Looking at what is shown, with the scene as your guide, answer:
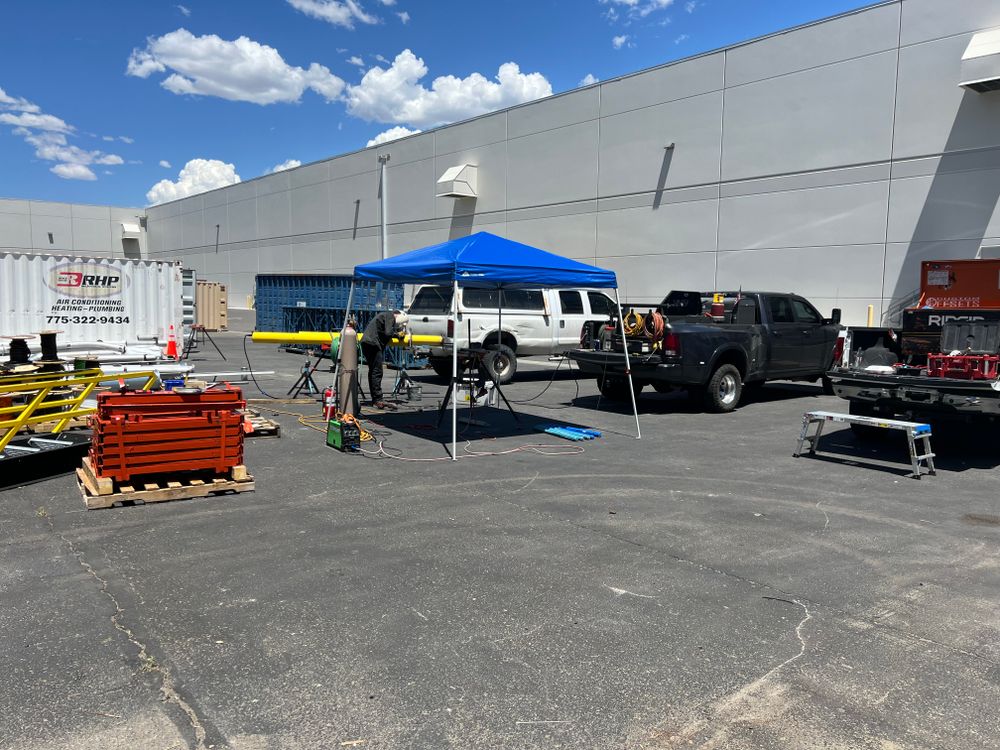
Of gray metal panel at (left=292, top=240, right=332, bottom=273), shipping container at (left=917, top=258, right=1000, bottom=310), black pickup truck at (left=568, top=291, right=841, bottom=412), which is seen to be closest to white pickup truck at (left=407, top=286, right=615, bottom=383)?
black pickup truck at (left=568, top=291, right=841, bottom=412)

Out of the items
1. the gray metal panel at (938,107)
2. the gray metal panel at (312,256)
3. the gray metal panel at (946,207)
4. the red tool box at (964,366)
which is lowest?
the red tool box at (964,366)

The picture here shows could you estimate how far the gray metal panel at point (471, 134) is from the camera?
24312mm

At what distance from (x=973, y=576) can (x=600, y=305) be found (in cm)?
1225

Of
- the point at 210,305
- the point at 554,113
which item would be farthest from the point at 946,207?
the point at 210,305

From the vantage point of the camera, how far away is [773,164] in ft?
56.0

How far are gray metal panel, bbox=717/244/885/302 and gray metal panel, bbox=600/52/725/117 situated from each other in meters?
4.36

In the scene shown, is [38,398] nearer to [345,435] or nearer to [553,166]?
[345,435]

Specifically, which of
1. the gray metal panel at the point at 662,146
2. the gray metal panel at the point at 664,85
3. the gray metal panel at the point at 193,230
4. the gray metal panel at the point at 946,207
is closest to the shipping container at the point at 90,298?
the gray metal panel at the point at 662,146

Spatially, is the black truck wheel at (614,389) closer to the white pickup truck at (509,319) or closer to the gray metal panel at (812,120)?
the white pickup truck at (509,319)

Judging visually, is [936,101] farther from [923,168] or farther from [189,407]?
[189,407]

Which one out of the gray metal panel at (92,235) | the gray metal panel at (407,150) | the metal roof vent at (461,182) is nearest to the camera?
the metal roof vent at (461,182)

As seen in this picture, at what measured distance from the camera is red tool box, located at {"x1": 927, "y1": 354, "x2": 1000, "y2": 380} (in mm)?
8195

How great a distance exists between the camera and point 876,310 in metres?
15.5

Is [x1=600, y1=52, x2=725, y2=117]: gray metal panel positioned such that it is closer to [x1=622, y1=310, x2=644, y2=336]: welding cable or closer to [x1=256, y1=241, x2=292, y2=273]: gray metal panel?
[x1=622, y1=310, x2=644, y2=336]: welding cable
